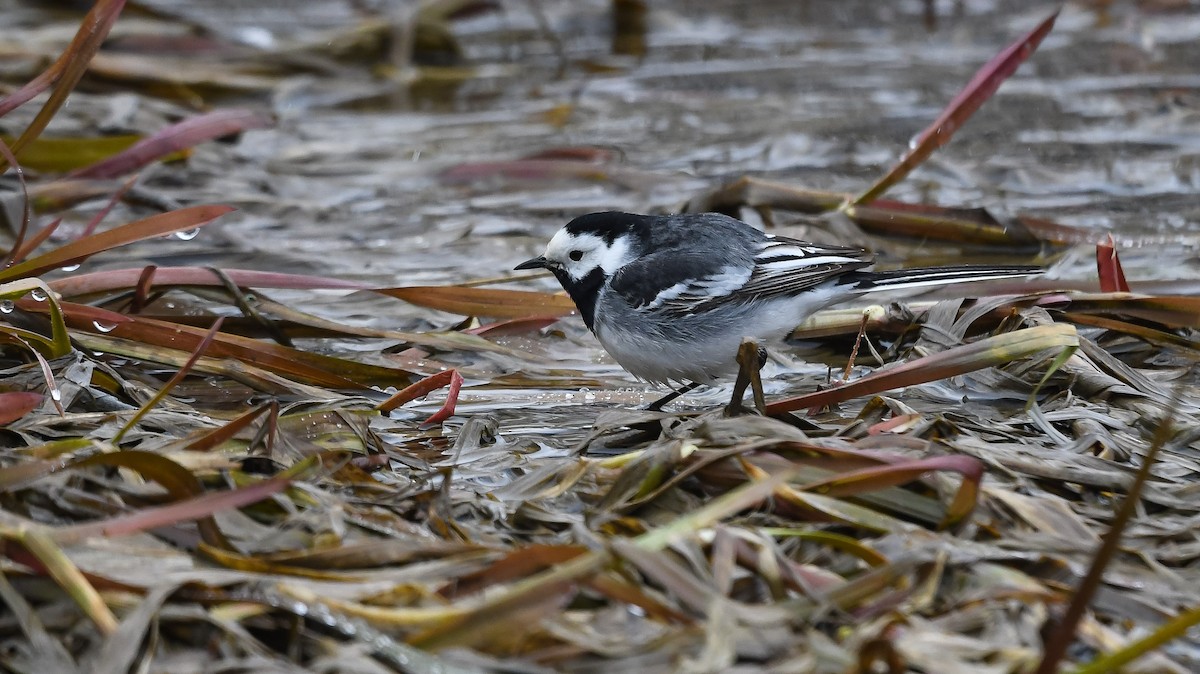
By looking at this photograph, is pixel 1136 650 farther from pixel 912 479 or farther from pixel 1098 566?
pixel 912 479

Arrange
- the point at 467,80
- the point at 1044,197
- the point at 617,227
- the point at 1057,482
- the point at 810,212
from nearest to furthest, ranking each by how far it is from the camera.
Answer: the point at 1057,482, the point at 617,227, the point at 810,212, the point at 1044,197, the point at 467,80

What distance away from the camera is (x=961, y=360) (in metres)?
3.87

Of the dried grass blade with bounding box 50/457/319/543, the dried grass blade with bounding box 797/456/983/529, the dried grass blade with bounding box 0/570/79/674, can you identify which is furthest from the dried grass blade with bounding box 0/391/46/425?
the dried grass blade with bounding box 797/456/983/529

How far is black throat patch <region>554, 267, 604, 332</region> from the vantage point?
4750 mm

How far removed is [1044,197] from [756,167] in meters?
1.60

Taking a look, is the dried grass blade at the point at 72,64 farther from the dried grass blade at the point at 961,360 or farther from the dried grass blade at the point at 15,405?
the dried grass blade at the point at 961,360

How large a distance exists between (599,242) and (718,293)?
0.52 meters

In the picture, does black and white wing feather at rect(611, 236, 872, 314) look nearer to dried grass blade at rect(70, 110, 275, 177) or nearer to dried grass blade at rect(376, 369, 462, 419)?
dried grass blade at rect(376, 369, 462, 419)

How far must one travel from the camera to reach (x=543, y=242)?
21.6ft

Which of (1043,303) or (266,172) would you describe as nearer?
(1043,303)

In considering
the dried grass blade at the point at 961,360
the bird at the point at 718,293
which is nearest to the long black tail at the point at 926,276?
the bird at the point at 718,293

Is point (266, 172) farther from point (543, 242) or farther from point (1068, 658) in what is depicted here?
point (1068, 658)

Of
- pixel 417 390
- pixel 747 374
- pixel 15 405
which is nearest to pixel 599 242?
pixel 417 390

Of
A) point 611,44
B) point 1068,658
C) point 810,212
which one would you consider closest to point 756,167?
point 810,212
